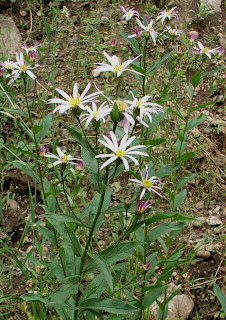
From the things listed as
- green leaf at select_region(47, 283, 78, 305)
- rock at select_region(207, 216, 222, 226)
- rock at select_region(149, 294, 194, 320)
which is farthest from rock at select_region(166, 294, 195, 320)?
green leaf at select_region(47, 283, 78, 305)

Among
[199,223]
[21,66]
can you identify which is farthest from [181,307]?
[21,66]

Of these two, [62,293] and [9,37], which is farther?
[9,37]

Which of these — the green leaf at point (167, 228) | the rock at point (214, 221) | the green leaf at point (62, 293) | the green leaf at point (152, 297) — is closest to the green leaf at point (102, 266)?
the green leaf at point (62, 293)

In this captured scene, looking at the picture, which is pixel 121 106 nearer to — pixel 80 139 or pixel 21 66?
pixel 80 139

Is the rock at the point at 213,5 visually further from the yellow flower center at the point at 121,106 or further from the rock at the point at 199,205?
the yellow flower center at the point at 121,106

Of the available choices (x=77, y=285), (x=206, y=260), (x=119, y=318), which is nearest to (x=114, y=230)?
(x=206, y=260)
